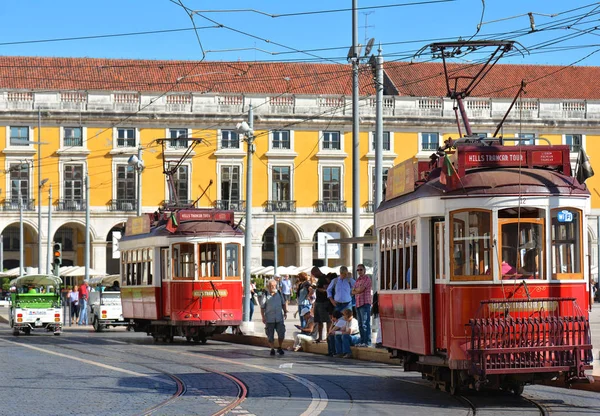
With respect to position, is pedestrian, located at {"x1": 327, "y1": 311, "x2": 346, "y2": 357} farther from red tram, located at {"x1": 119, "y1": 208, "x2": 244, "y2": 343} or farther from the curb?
red tram, located at {"x1": 119, "y1": 208, "x2": 244, "y2": 343}

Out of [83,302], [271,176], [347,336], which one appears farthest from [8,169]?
[347,336]

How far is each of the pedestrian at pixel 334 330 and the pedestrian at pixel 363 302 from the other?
343 millimetres

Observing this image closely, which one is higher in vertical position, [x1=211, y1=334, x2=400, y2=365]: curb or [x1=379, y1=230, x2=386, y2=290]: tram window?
[x1=379, y1=230, x2=386, y2=290]: tram window

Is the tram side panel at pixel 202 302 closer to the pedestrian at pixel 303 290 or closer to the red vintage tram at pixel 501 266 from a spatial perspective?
the pedestrian at pixel 303 290

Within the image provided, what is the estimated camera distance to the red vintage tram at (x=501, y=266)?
44.7 ft

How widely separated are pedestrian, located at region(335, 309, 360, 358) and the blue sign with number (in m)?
8.78

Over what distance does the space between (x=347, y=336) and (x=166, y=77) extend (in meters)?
56.0

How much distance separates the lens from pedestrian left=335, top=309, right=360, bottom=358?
75.5 ft

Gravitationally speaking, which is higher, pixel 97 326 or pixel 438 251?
pixel 438 251

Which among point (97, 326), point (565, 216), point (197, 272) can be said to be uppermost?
point (565, 216)

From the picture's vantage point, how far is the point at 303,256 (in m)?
75.6

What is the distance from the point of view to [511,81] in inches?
3191

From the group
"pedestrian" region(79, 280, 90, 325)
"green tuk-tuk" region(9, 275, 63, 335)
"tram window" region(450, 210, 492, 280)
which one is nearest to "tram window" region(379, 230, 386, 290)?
"tram window" region(450, 210, 492, 280)

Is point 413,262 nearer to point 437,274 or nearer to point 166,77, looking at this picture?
point 437,274
